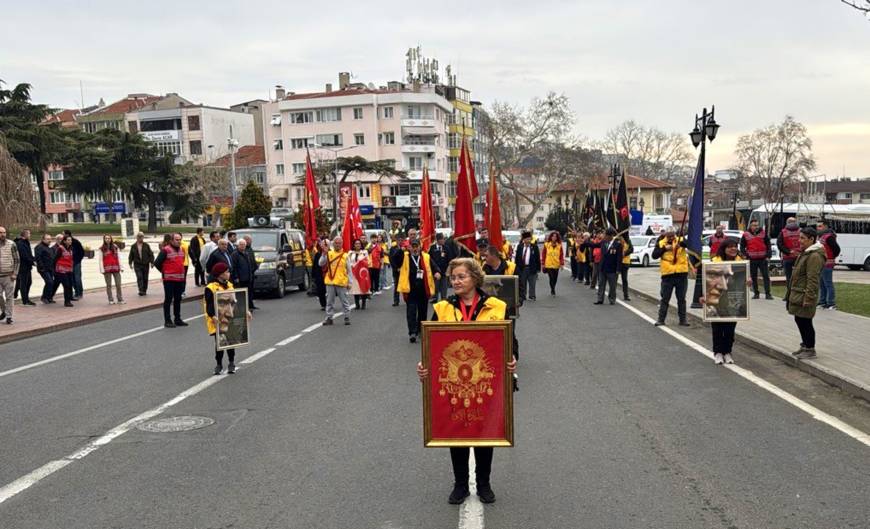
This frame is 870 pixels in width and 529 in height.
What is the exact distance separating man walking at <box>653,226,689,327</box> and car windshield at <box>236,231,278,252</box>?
38.6 feet

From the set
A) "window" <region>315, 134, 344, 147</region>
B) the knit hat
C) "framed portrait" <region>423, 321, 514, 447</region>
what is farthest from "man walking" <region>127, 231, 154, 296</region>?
"window" <region>315, 134, 344, 147</region>

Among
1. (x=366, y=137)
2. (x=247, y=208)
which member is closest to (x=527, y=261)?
(x=247, y=208)

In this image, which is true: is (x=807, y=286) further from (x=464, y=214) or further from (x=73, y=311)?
(x=73, y=311)

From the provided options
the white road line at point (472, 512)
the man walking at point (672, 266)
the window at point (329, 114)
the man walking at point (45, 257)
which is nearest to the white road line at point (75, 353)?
the man walking at point (45, 257)

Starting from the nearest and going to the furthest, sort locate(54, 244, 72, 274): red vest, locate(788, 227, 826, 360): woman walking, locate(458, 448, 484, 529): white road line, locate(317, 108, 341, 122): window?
1. locate(458, 448, 484, 529): white road line
2. locate(788, 227, 826, 360): woman walking
3. locate(54, 244, 72, 274): red vest
4. locate(317, 108, 341, 122): window

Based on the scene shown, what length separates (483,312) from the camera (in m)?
5.19

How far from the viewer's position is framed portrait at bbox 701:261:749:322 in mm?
10742

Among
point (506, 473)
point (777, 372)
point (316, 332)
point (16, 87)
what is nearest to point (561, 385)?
point (777, 372)

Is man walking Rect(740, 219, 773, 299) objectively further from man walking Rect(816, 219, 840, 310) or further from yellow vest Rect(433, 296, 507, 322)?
yellow vest Rect(433, 296, 507, 322)

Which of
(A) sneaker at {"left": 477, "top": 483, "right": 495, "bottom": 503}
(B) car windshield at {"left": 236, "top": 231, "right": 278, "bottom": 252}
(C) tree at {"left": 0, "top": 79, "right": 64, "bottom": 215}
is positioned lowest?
(A) sneaker at {"left": 477, "top": 483, "right": 495, "bottom": 503}

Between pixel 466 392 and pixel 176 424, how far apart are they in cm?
374

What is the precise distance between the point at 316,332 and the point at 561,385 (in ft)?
21.0

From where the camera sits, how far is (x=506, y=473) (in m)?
5.96

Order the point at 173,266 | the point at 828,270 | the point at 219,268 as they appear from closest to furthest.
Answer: the point at 219,268 → the point at 173,266 → the point at 828,270
